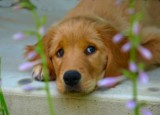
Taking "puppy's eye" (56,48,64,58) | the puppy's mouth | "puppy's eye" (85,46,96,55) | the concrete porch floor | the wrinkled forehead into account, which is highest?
the wrinkled forehead

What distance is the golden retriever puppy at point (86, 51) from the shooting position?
2.49 meters

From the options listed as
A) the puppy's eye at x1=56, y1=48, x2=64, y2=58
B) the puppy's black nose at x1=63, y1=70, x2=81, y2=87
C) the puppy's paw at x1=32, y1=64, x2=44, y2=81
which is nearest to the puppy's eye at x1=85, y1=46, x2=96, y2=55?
the puppy's eye at x1=56, y1=48, x2=64, y2=58

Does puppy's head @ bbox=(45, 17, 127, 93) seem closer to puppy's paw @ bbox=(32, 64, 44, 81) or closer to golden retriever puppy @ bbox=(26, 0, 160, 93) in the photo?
golden retriever puppy @ bbox=(26, 0, 160, 93)

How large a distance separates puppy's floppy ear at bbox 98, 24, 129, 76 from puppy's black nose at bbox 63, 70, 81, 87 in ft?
1.16

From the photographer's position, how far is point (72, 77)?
Answer: 2393 millimetres

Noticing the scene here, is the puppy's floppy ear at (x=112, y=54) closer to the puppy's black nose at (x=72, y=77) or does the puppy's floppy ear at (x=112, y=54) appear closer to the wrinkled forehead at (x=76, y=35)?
the wrinkled forehead at (x=76, y=35)

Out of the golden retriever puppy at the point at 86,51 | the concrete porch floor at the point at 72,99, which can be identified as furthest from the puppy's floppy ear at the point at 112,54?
the concrete porch floor at the point at 72,99

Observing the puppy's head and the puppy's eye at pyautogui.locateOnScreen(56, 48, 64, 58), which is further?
the puppy's eye at pyautogui.locateOnScreen(56, 48, 64, 58)

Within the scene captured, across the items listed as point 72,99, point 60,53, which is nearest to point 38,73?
point 60,53

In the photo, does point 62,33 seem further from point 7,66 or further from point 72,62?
point 7,66

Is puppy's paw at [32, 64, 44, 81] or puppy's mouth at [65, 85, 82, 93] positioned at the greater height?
puppy's mouth at [65, 85, 82, 93]

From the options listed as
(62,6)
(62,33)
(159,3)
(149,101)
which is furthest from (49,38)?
(62,6)

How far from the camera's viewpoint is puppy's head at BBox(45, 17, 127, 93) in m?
2.47

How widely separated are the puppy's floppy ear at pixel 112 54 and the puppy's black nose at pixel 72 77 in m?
0.35
